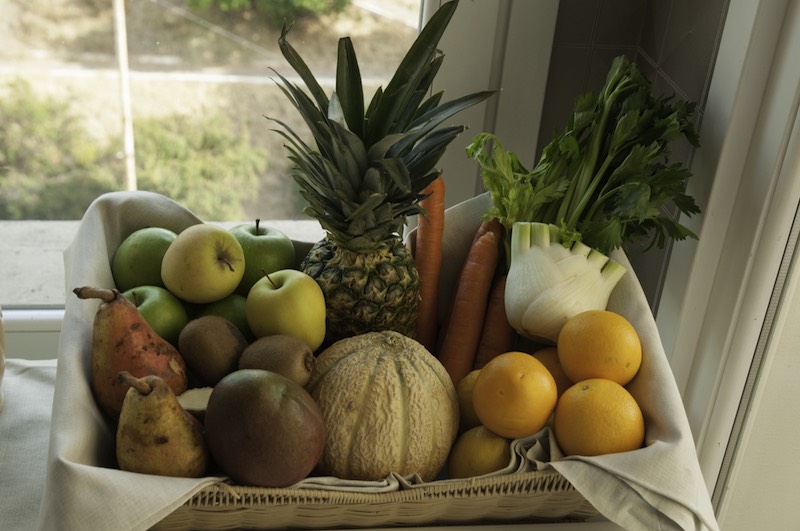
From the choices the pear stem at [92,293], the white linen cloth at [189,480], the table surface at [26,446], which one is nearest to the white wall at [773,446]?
the white linen cloth at [189,480]

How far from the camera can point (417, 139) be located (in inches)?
37.4

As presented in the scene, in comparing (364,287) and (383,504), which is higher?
(364,287)

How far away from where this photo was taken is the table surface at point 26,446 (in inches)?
34.7

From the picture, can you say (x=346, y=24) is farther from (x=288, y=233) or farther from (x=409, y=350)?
(x=409, y=350)

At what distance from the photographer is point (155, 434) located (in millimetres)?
756

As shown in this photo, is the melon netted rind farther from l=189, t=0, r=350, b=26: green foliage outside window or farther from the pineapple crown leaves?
l=189, t=0, r=350, b=26: green foliage outside window

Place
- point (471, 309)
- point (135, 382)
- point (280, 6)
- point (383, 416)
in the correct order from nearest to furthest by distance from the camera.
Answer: point (135, 382) < point (383, 416) < point (471, 309) < point (280, 6)

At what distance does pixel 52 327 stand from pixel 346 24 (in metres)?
0.71

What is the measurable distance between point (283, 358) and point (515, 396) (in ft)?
0.78

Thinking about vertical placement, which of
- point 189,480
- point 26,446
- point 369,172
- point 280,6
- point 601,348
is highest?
point 280,6

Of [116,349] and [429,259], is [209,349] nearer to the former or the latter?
[116,349]

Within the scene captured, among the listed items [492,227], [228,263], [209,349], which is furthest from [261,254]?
[492,227]

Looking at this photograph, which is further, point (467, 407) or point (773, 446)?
point (773, 446)

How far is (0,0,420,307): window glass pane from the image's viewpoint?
4.22ft
